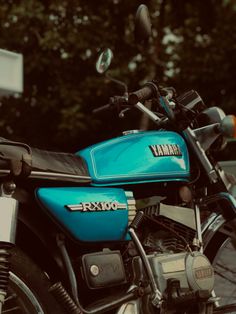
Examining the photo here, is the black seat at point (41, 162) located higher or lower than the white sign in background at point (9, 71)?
lower

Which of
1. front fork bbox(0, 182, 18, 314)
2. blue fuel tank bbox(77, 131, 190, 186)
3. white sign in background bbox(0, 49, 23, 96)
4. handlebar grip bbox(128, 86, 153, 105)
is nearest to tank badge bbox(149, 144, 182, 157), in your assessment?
blue fuel tank bbox(77, 131, 190, 186)

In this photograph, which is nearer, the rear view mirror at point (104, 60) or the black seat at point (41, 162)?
the black seat at point (41, 162)

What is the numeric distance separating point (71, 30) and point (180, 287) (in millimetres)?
14647

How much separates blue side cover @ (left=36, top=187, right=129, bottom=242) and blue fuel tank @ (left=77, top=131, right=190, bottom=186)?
0.28ft

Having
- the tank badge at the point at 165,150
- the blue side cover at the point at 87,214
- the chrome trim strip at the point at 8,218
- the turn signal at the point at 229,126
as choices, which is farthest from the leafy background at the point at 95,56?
the chrome trim strip at the point at 8,218

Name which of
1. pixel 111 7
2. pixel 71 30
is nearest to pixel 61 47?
pixel 71 30

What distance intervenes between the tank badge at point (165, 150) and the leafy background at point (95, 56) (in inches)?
516

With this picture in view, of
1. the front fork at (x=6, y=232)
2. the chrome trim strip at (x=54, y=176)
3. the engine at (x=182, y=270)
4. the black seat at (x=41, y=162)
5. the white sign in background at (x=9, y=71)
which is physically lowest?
the engine at (x=182, y=270)

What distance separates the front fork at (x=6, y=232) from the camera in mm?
2668

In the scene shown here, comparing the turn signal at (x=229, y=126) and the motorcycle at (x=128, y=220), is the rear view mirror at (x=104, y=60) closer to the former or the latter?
the motorcycle at (x=128, y=220)

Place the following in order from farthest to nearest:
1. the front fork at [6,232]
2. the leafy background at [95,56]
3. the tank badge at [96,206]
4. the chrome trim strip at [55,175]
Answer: the leafy background at [95,56] < the tank badge at [96,206] < the chrome trim strip at [55,175] < the front fork at [6,232]

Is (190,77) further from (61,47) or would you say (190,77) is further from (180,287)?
(180,287)

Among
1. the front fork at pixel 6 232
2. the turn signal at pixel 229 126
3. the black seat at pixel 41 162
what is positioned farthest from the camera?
the turn signal at pixel 229 126

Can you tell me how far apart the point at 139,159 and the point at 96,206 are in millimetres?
407
